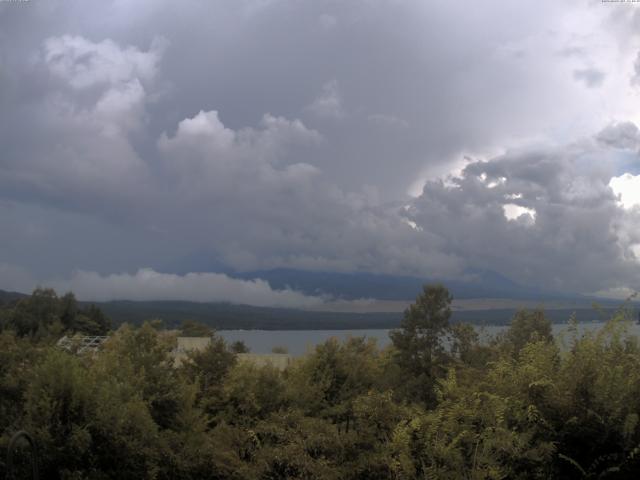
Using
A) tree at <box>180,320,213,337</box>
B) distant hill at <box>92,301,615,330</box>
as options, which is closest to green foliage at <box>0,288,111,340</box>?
tree at <box>180,320,213,337</box>

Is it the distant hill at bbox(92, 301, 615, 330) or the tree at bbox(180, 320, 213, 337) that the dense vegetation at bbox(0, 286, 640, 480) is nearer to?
the tree at bbox(180, 320, 213, 337)

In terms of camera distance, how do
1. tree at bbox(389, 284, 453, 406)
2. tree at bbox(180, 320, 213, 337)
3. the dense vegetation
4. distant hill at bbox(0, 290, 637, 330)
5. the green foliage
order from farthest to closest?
distant hill at bbox(0, 290, 637, 330) < tree at bbox(180, 320, 213, 337) < the green foliage < tree at bbox(389, 284, 453, 406) < the dense vegetation

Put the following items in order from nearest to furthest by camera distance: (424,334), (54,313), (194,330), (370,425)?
(370,425)
(424,334)
(54,313)
(194,330)

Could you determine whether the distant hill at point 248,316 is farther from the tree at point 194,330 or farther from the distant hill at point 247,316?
the tree at point 194,330

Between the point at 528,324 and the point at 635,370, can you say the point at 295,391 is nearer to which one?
the point at 635,370

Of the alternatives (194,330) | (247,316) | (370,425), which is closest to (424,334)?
(370,425)

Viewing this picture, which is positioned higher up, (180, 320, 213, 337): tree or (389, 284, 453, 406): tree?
(389, 284, 453, 406): tree

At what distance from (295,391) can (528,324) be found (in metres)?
30.8

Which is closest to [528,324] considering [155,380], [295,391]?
[295,391]

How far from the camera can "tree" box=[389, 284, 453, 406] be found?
112ft

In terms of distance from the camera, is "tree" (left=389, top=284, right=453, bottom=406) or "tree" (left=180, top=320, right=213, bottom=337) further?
"tree" (left=180, top=320, right=213, bottom=337)

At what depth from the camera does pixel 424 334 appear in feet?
117

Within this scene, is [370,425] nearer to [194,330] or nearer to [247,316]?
[194,330]

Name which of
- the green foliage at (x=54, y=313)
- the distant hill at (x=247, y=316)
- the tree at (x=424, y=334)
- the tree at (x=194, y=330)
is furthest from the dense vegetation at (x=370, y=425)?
the distant hill at (x=247, y=316)
